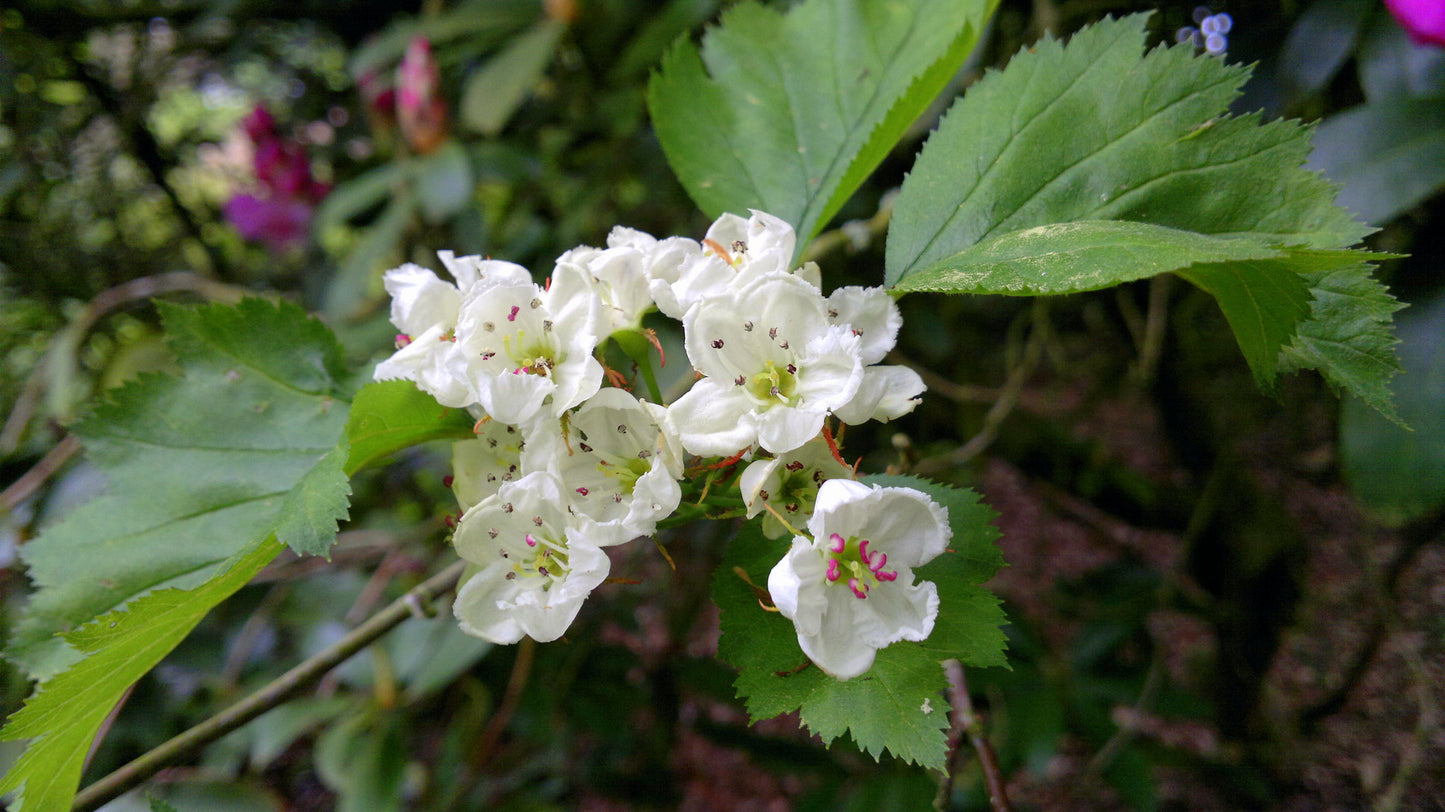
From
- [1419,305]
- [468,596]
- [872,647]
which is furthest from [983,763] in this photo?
[1419,305]

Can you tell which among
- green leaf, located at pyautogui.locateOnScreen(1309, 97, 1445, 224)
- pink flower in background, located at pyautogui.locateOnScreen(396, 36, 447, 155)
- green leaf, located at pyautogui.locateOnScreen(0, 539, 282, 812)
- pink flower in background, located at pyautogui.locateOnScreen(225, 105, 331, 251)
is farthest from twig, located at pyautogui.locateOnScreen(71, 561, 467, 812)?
pink flower in background, located at pyautogui.locateOnScreen(225, 105, 331, 251)

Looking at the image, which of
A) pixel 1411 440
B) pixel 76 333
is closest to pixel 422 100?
pixel 76 333

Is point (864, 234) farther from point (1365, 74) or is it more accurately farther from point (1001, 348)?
point (1001, 348)

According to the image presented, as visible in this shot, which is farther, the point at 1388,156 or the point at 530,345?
the point at 1388,156

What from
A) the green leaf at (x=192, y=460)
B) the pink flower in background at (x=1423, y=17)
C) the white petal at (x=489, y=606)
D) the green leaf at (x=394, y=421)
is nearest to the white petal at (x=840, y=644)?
the white petal at (x=489, y=606)

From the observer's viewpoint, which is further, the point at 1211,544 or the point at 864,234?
the point at 1211,544

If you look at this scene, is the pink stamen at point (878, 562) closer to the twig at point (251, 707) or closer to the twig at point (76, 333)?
the twig at point (251, 707)

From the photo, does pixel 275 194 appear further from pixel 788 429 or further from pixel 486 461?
pixel 788 429
